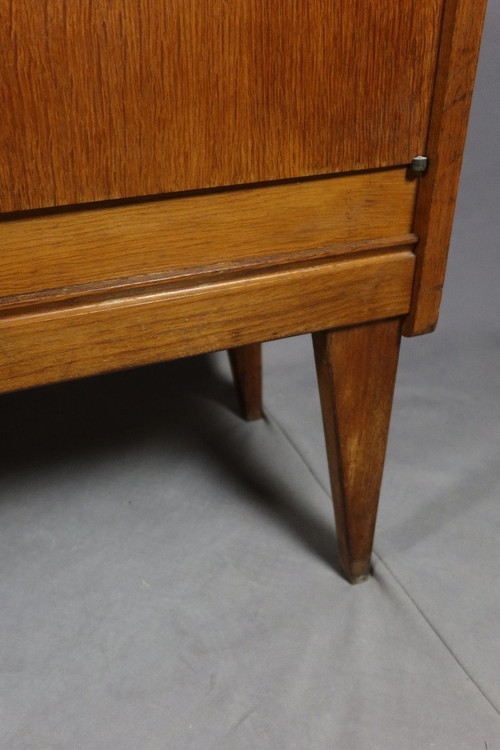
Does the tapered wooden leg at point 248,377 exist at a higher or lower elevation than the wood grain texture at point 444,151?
lower

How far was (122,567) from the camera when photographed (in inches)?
40.6

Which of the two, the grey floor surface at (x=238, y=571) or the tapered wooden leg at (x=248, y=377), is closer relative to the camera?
the grey floor surface at (x=238, y=571)

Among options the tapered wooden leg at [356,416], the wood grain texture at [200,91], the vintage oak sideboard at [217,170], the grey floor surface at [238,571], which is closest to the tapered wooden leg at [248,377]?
the grey floor surface at [238,571]

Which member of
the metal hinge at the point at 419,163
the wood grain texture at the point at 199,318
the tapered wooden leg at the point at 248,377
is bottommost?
the tapered wooden leg at the point at 248,377

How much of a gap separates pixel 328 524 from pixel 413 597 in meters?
0.17

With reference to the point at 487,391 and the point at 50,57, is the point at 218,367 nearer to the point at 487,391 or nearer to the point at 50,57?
the point at 487,391

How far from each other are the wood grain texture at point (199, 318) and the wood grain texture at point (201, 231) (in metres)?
0.02

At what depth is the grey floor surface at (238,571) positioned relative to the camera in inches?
32.8

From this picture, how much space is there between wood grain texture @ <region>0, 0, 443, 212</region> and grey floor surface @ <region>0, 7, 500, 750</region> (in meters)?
0.55

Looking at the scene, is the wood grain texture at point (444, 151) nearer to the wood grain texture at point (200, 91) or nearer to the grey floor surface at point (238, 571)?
the wood grain texture at point (200, 91)

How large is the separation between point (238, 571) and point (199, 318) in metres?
0.43

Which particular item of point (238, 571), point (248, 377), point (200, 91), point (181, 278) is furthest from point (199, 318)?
point (248, 377)

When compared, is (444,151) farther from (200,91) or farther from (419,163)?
(200,91)

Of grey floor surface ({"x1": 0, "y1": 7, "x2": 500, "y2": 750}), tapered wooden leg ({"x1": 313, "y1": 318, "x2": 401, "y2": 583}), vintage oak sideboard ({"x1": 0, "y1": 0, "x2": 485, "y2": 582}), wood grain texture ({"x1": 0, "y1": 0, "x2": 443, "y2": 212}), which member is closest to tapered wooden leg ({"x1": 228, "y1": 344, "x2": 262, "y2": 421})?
grey floor surface ({"x1": 0, "y1": 7, "x2": 500, "y2": 750})
